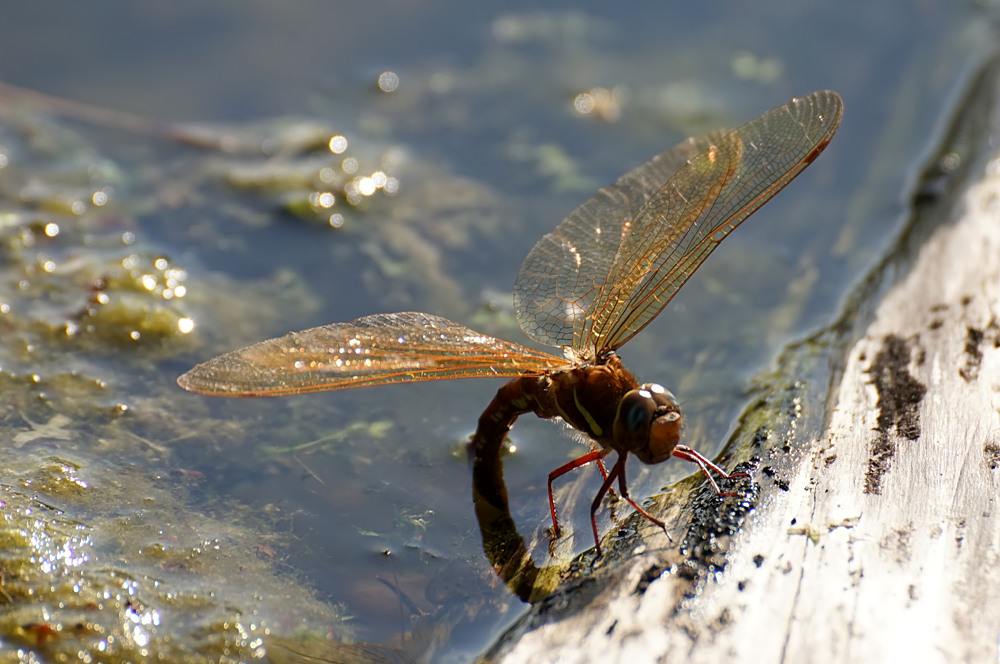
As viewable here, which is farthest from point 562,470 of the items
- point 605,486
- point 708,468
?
point 708,468

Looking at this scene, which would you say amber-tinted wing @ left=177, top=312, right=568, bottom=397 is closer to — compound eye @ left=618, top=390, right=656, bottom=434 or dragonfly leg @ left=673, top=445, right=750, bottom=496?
compound eye @ left=618, top=390, right=656, bottom=434

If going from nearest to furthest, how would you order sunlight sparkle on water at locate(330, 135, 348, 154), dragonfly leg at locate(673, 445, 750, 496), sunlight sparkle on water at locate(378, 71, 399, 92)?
dragonfly leg at locate(673, 445, 750, 496)
sunlight sparkle on water at locate(330, 135, 348, 154)
sunlight sparkle on water at locate(378, 71, 399, 92)

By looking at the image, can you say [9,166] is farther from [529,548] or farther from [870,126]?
Answer: [870,126]

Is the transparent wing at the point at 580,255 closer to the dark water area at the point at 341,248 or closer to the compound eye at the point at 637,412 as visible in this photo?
the dark water area at the point at 341,248

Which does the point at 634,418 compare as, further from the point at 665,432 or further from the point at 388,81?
the point at 388,81

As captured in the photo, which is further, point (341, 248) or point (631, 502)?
point (341, 248)

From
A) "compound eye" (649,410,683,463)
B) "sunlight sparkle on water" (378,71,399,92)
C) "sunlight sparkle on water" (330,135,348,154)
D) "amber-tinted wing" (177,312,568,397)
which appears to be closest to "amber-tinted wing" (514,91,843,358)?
"amber-tinted wing" (177,312,568,397)

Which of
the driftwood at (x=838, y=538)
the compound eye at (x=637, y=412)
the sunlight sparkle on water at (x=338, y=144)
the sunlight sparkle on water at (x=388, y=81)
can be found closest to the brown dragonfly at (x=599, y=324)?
the compound eye at (x=637, y=412)

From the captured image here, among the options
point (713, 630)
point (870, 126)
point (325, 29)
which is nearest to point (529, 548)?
point (713, 630)
